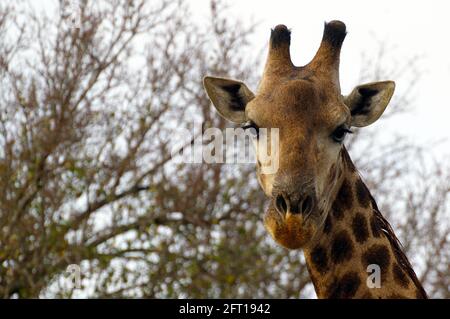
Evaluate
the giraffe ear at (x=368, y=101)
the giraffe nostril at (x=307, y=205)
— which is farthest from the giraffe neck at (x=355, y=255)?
the giraffe nostril at (x=307, y=205)

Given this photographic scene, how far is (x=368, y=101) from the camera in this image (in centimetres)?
789

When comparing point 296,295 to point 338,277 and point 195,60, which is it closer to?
point 195,60

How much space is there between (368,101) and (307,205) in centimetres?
145

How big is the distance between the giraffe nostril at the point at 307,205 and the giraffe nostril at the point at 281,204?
0.37ft

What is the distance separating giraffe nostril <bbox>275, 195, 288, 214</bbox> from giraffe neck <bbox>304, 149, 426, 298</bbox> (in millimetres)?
664

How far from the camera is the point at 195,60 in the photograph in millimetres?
17766

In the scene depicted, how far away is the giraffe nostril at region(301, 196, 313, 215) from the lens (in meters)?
6.71

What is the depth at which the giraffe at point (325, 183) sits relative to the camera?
6.75 m

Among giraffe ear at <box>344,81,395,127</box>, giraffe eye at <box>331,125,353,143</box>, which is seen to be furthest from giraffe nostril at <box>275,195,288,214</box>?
giraffe ear at <box>344,81,395,127</box>
